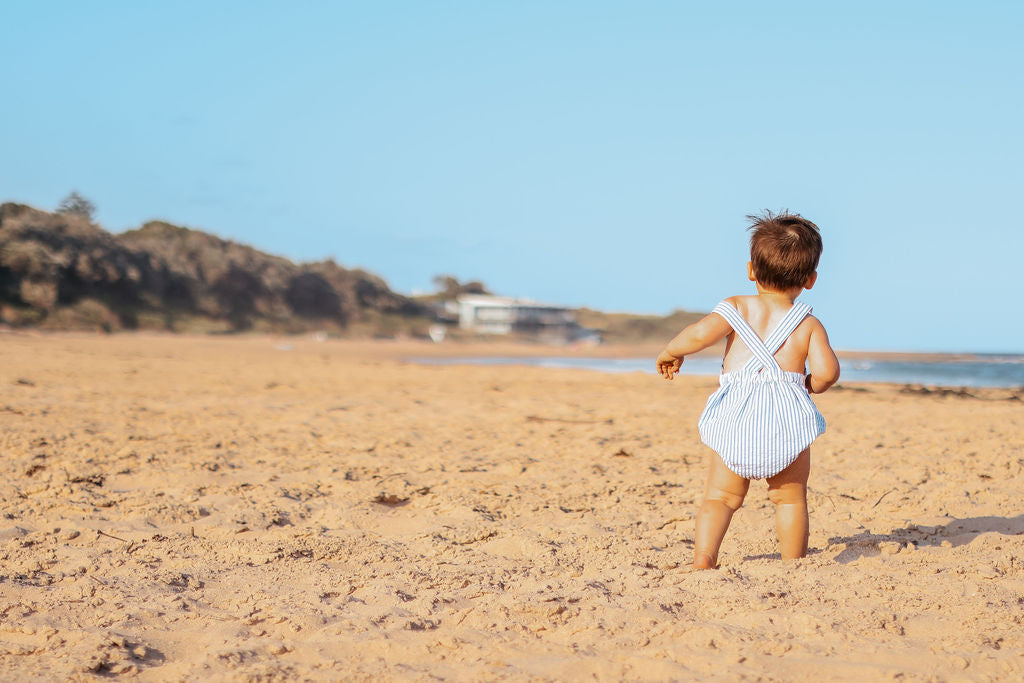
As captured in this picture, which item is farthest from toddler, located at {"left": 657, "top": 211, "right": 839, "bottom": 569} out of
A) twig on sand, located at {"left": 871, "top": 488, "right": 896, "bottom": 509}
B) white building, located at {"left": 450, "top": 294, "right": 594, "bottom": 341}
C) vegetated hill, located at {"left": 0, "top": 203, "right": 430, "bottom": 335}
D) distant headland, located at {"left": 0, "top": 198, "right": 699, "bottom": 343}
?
white building, located at {"left": 450, "top": 294, "right": 594, "bottom": 341}

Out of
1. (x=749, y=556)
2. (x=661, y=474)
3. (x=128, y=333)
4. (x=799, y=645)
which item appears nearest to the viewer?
(x=799, y=645)

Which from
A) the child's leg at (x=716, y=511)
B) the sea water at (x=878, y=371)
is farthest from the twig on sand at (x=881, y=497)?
the sea water at (x=878, y=371)

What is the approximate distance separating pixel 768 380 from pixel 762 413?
130mm

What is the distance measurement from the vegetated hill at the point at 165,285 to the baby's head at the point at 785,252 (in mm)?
28565

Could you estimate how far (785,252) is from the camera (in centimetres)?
283

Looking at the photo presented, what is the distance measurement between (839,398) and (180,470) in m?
8.60

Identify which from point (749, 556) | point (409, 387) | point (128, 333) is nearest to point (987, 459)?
point (749, 556)

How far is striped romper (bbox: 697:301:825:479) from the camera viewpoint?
9.01ft

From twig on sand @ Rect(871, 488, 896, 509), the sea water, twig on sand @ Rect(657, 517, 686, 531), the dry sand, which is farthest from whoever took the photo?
the sea water

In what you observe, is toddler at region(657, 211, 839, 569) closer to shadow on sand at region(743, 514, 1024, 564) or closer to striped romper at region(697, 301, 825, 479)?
striped romper at region(697, 301, 825, 479)

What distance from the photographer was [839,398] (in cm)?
1028

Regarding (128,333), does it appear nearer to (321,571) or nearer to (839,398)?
(839,398)

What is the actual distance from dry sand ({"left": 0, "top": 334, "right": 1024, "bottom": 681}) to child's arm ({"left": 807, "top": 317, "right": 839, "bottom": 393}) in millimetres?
692

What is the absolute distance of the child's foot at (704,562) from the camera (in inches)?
113
